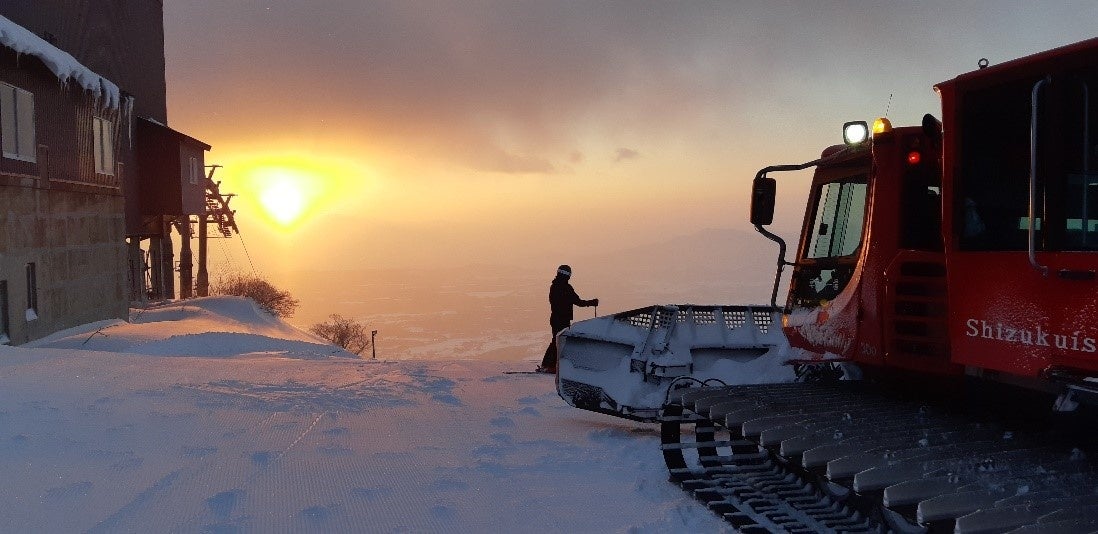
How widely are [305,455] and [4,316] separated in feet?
39.6

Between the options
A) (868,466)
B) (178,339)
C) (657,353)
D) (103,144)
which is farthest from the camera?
(103,144)

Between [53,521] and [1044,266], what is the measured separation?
602cm

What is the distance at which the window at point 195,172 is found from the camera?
32.4m

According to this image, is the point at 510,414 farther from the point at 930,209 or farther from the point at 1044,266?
the point at 1044,266

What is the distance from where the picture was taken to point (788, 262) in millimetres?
7379

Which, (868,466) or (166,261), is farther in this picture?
(166,261)

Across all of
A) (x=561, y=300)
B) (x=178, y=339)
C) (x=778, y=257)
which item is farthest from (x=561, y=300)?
(x=178, y=339)

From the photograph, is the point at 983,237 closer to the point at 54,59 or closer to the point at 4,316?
the point at 4,316

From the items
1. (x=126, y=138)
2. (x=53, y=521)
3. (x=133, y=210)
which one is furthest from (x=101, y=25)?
(x=53, y=521)

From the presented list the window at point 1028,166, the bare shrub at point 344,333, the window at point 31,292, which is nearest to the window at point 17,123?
the window at point 31,292

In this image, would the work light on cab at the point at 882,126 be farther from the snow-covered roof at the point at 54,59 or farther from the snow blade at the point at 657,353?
the snow-covered roof at the point at 54,59

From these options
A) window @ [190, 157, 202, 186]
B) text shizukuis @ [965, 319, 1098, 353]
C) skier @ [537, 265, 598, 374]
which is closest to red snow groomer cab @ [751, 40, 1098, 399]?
text shizukuis @ [965, 319, 1098, 353]

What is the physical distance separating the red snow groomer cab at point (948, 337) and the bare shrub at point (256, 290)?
43.8 metres

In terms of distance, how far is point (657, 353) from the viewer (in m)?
8.26
